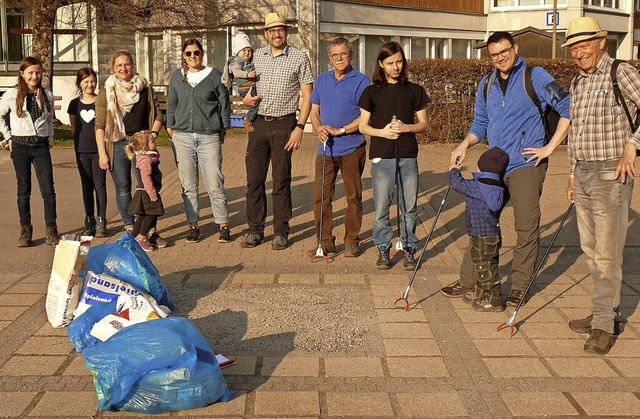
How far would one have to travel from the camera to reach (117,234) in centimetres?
927

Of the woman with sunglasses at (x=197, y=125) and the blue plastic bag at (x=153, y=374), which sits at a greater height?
the woman with sunglasses at (x=197, y=125)

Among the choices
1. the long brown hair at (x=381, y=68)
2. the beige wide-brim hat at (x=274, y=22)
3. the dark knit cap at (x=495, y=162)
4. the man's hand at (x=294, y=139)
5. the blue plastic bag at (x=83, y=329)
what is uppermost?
the beige wide-brim hat at (x=274, y=22)

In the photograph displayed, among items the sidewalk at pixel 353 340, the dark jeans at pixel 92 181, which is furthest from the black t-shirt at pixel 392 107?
the dark jeans at pixel 92 181

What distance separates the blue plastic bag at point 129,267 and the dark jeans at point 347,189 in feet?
7.30

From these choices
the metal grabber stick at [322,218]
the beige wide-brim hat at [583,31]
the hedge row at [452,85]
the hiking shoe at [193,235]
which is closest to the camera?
the beige wide-brim hat at [583,31]

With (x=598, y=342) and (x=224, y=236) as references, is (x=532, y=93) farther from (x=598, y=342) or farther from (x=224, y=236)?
(x=224, y=236)

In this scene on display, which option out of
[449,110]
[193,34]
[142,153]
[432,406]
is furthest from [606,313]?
[193,34]

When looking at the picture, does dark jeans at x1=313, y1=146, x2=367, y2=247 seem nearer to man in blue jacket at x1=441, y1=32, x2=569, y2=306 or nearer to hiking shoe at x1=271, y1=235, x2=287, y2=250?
hiking shoe at x1=271, y1=235, x2=287, y2=250

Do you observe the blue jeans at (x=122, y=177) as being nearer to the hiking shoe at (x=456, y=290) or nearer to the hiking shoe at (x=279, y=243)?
the hiking shoe at (x=279, y=243)

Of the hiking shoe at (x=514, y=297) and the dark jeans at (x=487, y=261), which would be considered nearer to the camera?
the dark jeans at (x=487, y=261)

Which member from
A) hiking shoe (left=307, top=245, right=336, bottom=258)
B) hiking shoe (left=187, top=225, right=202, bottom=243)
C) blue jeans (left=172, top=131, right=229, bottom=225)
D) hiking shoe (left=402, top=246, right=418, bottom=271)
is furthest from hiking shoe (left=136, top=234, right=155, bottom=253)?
Result: hiking shoe (left=402, top=246, right=418, bottom=271)

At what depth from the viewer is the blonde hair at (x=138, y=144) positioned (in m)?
8.52

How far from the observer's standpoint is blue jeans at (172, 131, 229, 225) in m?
8.73

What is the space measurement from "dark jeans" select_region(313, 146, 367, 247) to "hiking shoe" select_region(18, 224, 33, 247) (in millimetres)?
2799
